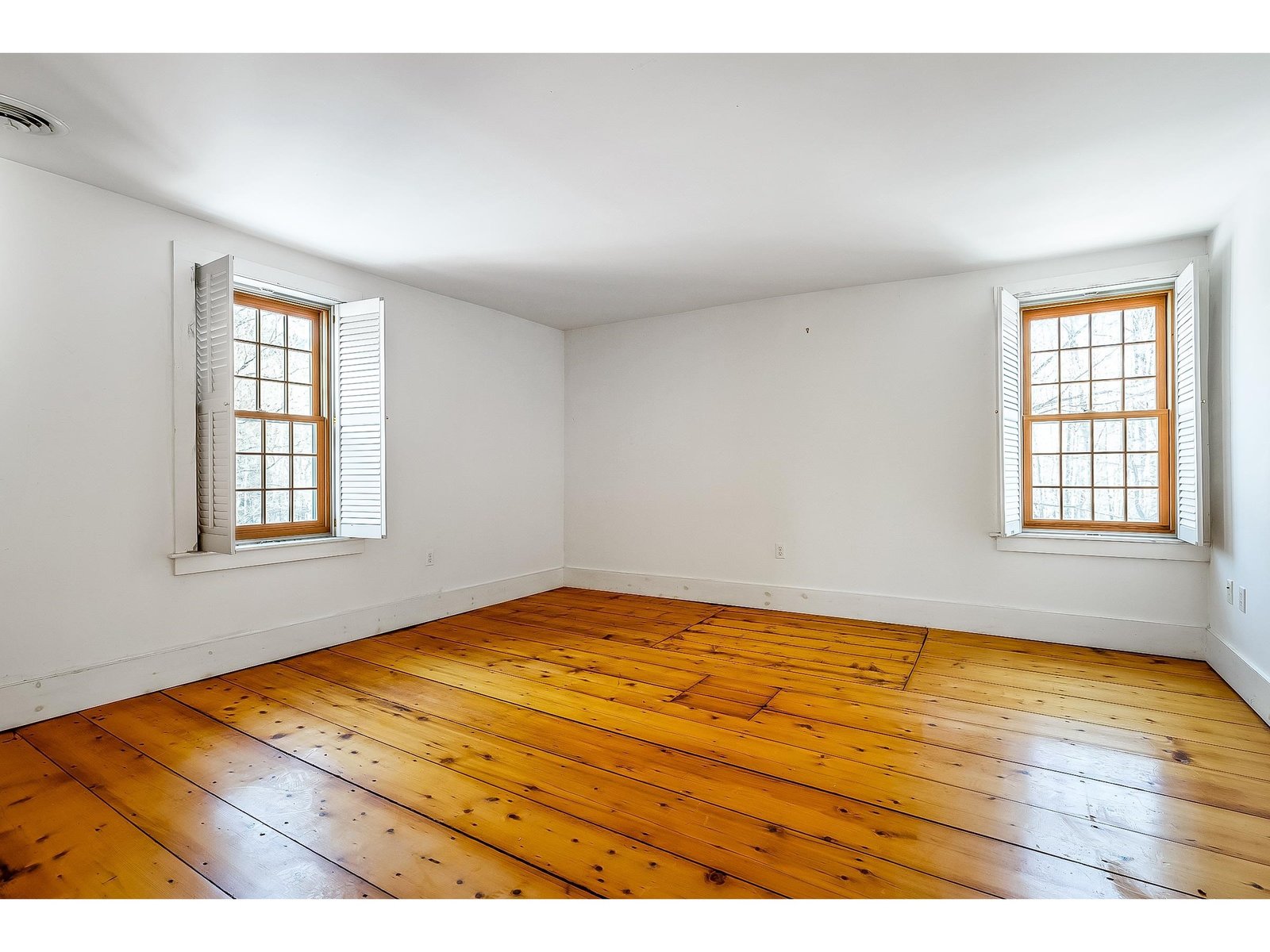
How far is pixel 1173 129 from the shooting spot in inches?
103

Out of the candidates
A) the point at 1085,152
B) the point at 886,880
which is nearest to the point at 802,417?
the point at 1085,152

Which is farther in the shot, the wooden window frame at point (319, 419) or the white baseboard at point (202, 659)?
the wooden window frame at point (319, 419)

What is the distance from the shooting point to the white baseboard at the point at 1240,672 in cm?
295

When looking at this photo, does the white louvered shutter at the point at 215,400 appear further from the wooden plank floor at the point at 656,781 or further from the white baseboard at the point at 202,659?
the wooden plank floor at the point at 656,781

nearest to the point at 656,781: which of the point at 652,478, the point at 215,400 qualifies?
the point at 215,400

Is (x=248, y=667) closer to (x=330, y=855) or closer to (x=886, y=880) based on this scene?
(x=330, y=855)

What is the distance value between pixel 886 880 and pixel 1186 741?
1.92m

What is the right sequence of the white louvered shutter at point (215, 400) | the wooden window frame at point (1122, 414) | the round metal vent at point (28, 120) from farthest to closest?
the wooden window frame at point (1122, 414), the white louvered shutter at point (215, 400), the round metal vent at point (28, 120)

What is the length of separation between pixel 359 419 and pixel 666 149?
271 centimetres

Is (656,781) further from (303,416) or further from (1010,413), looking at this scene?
(1010,413)

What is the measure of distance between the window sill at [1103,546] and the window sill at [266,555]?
4.53 m

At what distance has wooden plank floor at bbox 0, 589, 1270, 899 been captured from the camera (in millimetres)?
1814

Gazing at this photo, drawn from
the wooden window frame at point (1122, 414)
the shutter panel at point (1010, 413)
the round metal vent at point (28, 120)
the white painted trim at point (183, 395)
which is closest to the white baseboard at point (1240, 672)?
the wooden window frame at point (1122, 414)

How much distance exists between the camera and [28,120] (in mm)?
2529
